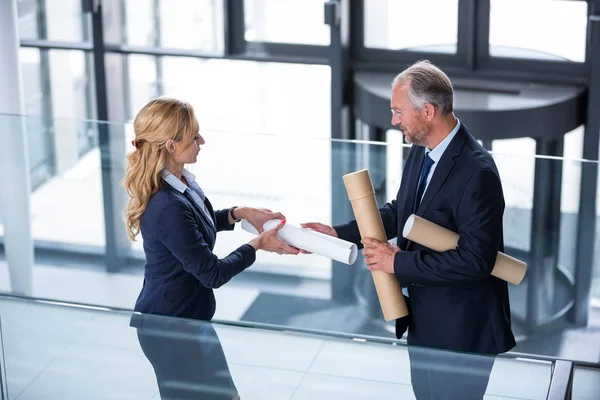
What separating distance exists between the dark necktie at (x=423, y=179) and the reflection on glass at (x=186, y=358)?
2.60ft

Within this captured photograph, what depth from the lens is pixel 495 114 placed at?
6867 mm

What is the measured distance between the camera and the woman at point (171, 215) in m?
3.10

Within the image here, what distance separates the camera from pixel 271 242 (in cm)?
355

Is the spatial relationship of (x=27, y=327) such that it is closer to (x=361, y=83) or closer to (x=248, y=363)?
(x=248, y=363)

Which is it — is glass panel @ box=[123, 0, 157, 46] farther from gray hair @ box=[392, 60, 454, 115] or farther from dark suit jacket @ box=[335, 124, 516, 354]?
gray hair @ box=[392, 60, 454, 115]

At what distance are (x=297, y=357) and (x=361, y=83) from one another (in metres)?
4.66

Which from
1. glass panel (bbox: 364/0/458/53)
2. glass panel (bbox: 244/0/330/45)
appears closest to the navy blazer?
glass panel (bbox: 364/0/458/53)

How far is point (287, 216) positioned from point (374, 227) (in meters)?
2.81

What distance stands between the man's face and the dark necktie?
10cm

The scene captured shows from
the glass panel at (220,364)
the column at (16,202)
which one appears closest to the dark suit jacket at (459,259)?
the glass panel at (220,364)

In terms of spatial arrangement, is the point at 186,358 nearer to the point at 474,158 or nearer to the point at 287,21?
the point at 474,158

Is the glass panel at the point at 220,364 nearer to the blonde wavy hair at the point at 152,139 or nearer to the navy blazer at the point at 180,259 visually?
the navy blazer at the point at 180,259

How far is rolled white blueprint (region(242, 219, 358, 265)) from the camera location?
11.3 ft

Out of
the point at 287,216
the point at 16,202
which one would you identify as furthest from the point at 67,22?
the point at 287,216
